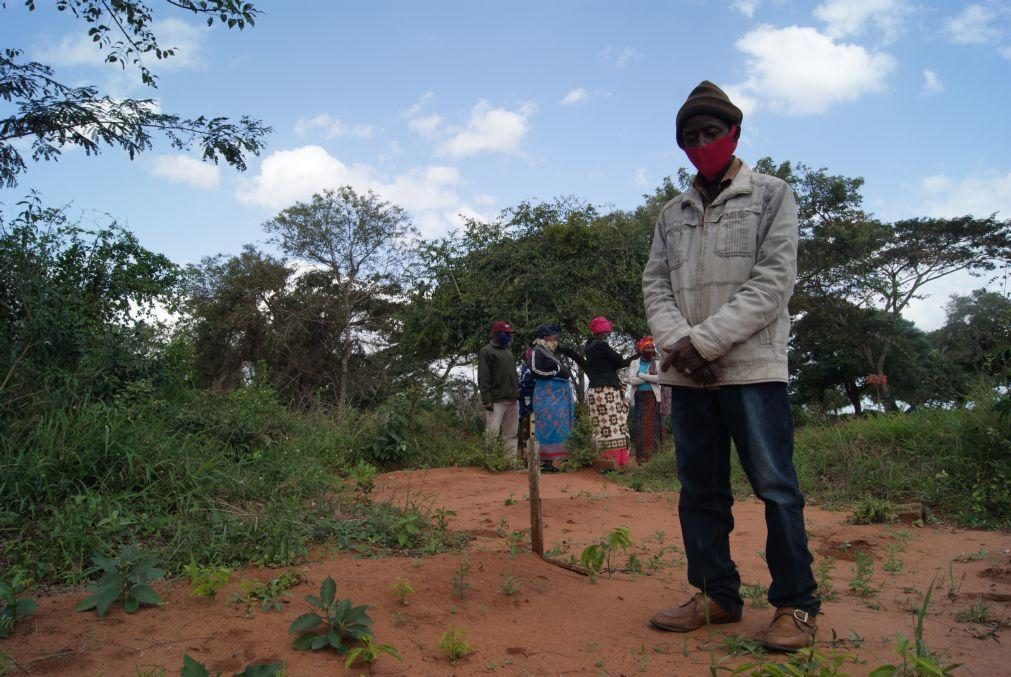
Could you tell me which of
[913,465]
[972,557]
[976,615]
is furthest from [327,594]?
[913,465]

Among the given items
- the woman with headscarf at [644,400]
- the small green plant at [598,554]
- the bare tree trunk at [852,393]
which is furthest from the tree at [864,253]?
the small green plant at [598,554]

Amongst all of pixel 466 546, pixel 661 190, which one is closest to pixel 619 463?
pixel 466 546

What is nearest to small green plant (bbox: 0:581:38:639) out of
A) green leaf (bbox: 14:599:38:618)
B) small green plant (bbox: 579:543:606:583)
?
green leaf (bbox: 14:599:38:618)

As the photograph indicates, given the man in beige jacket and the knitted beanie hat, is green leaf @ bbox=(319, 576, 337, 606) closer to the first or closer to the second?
the man in beige jacket

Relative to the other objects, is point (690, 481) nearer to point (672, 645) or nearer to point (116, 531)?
point (672, 645)

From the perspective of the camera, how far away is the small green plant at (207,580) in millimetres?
2941

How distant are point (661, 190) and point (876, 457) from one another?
51.6 ft

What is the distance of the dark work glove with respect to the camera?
2590 mm

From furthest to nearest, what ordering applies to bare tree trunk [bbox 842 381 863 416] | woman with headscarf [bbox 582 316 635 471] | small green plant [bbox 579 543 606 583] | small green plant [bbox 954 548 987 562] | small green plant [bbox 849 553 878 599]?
1. bare tree trunk [bbox 842 381 863 416]
2. woman with headscarf [bbox 582 316 635 471]
3. small green plant [bbox 954 548 987 562]
4. small green plant [bbox 579 543 606 583]
5. small green plant [bbox 849 553 878 599]

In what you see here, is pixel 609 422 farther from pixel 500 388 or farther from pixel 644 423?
pixel 500 388

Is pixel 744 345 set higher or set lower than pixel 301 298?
lower

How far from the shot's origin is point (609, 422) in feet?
28.7

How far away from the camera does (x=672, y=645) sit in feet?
8.53

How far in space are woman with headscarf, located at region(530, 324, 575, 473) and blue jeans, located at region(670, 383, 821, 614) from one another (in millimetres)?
5921
